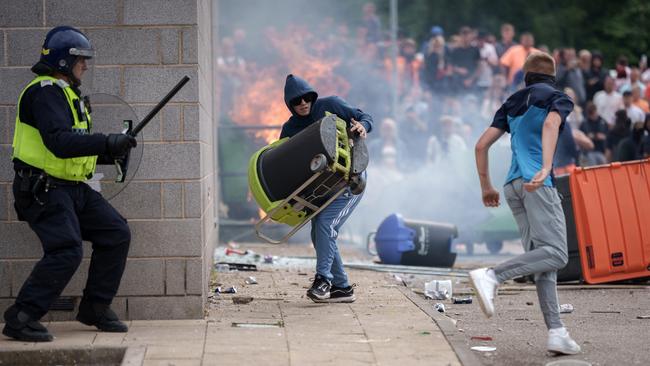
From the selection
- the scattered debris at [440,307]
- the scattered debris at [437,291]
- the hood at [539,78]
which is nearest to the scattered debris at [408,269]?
the scattered debris at [437,291]

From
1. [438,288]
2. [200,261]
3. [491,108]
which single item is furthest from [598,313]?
[491,108]

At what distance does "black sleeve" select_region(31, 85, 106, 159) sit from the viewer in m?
6.90

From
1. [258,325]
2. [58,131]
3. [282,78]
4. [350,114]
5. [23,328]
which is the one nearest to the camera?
[58,131]

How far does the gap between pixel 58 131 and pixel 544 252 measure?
9.42ft

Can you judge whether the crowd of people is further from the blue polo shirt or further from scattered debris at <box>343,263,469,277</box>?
the blue polo shirt

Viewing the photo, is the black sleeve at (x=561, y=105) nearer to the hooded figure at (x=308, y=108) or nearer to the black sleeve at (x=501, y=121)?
the black sleeve at (x=501, y=121)

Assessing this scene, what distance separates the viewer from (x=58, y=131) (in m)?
6.91

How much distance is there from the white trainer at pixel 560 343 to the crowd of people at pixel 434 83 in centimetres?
1101

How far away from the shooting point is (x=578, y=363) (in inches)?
272

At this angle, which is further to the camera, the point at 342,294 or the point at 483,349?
the point at 342,294

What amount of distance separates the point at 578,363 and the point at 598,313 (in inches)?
96.6

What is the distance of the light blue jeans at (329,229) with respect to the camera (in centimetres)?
902

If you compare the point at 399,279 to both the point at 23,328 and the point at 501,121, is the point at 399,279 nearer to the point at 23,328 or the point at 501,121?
the point at 501,121

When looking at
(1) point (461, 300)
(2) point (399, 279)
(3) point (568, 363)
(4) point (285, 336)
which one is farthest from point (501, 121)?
(2) point (399, 279)
